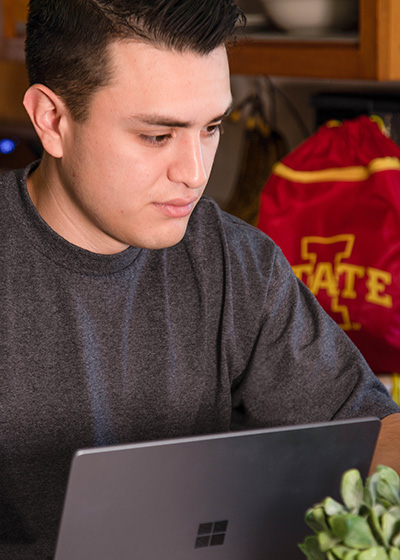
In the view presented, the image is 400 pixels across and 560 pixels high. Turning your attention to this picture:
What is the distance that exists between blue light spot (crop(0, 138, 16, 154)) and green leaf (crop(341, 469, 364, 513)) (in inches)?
86.6

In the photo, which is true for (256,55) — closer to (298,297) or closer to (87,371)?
(298,297)

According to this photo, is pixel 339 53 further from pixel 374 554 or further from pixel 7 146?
pixel 7 146

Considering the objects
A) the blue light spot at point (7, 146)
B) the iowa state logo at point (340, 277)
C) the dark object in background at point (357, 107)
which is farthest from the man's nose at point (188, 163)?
the blue light spot at point (7, 146)

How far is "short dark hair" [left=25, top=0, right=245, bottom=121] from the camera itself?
0.95 metres

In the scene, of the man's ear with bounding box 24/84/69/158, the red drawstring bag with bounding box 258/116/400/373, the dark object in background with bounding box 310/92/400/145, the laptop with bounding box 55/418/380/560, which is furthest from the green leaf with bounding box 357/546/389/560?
the dark object in background with bounding box 310/92/400/145

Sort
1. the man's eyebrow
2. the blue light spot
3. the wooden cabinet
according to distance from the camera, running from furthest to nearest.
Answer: the blue light spot < the wooden cabinet < the man's eyebrow

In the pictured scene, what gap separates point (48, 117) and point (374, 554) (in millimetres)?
716

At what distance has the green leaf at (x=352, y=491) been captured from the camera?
0.57m

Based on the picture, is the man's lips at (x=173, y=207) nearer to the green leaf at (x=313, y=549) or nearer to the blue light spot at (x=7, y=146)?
the green leaf at (x=313, y=549)

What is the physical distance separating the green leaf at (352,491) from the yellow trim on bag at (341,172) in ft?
3.40

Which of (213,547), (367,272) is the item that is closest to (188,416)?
(213,547)

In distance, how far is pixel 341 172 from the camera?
1.58 metres

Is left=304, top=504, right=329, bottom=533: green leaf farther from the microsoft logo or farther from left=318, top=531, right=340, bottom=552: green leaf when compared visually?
the microsoft logo

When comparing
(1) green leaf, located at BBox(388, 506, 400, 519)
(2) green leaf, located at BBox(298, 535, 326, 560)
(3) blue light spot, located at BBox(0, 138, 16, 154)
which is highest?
(1) green leaf, located at BBox(388, 506, 400, 519)
